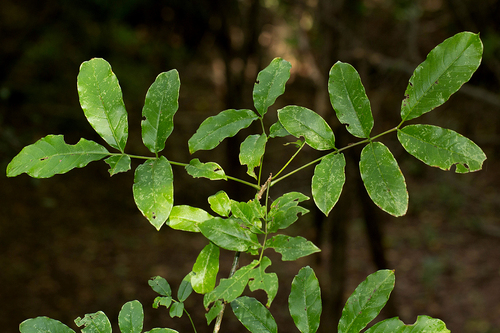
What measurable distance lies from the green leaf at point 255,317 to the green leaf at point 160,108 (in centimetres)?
27

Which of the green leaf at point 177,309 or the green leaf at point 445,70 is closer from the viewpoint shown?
the green leaf at point 445,70

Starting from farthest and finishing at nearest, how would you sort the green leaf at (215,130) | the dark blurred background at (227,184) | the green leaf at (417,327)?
the dark blurred background at (227,184)
the green leaf at (215,130)
the green leaf at (417,327)

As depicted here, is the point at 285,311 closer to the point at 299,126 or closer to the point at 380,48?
the point at 299,126

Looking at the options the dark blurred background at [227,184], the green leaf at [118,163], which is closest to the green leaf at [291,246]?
the green leaf at [118,163]

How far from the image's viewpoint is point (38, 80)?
6.26 m

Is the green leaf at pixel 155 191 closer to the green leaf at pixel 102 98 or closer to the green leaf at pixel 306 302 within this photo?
the green leaf at pixel 102 98

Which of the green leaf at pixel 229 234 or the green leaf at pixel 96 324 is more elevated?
the green leaf at pixel 229 234

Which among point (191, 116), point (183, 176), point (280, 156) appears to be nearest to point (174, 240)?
point (183, 176)

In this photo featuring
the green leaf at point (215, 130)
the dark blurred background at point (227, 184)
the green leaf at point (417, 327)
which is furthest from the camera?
the dark blurred background at point (227, 184)

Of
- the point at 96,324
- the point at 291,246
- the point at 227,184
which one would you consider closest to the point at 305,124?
the point at 291,246

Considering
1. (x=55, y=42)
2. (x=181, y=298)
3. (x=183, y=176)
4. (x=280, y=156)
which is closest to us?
(x=181, y=298)

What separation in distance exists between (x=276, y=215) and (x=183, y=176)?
6.02m

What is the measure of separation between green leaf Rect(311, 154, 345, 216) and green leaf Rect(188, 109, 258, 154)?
142mm

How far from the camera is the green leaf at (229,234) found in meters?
0.59
